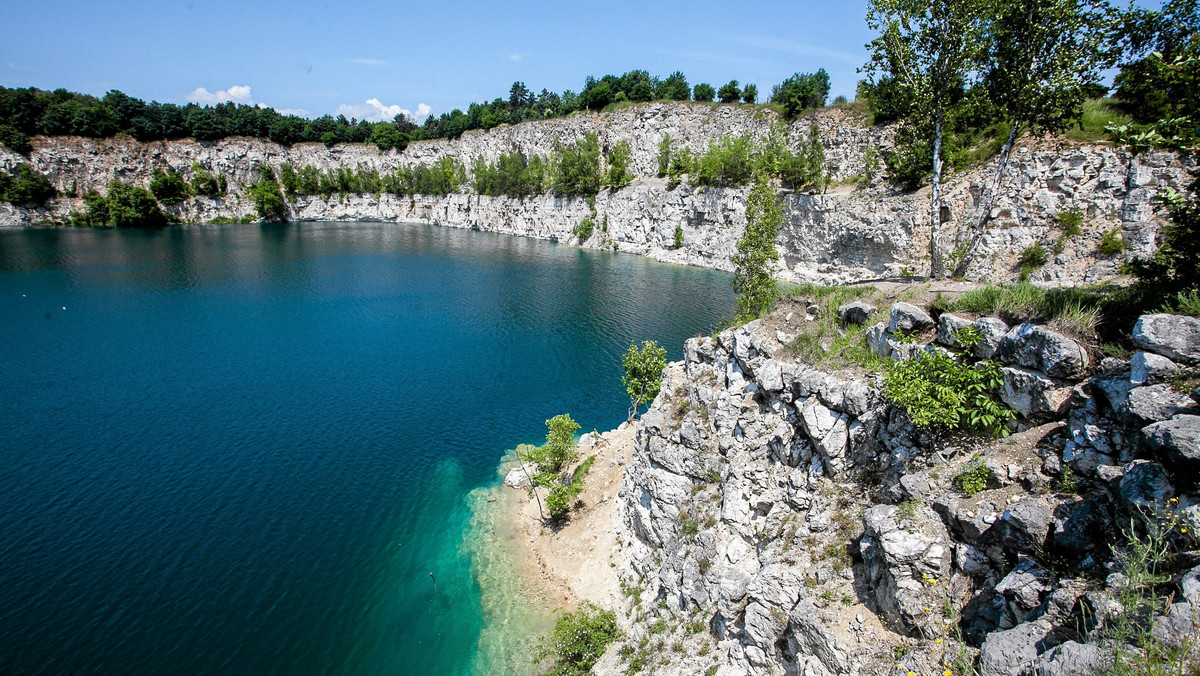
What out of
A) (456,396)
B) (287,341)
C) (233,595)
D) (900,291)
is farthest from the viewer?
(287,341)

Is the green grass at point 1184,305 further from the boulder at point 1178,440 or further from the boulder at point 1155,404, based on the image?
the boulder at point 1178,440

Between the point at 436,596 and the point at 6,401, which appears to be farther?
the point at 6,401

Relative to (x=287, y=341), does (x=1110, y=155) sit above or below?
above

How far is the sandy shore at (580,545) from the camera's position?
968 inches

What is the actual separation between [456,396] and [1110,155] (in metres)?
57.1

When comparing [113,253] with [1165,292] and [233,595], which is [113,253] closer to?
[233,595]

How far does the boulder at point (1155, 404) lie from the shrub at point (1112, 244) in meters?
35.9

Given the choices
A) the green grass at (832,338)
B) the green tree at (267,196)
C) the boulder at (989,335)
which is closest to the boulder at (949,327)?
the boulder at (989,335)

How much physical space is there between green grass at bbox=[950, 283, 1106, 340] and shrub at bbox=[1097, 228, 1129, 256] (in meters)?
29.9

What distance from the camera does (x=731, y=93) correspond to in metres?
108

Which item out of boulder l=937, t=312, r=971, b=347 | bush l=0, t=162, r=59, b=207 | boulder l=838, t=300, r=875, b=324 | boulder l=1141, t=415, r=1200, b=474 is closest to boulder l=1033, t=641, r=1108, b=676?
boulder l=1141, t=415, r=1200, b=474

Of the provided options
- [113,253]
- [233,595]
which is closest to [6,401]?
[233,595]

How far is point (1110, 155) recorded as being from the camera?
39.7 meters

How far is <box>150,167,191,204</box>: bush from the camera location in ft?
443
